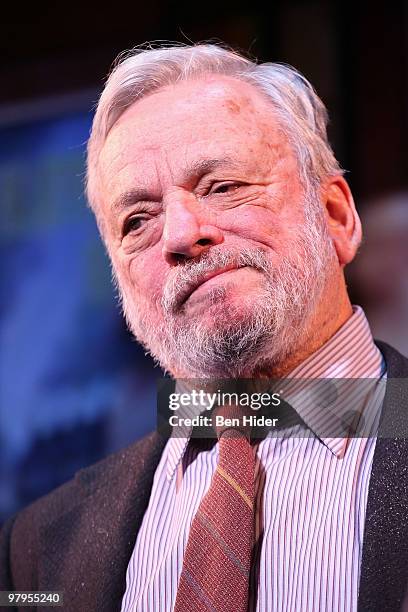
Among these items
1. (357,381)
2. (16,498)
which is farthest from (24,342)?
(357,381)

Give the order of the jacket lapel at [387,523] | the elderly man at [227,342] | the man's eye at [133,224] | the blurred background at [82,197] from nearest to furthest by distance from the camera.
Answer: the jacket lapel at [387,523]
the elderly man at [227,342]
the man's eye at [133,224]
the blurred background at [82,197]

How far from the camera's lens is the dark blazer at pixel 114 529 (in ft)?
2.89

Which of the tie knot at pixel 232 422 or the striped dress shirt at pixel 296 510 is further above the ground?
the tie knot at pixel 232 422

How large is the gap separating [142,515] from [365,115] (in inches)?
40.6

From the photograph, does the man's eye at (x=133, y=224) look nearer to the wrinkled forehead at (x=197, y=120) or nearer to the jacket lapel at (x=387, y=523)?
the wrinkled forehead at (x=197, y=120)

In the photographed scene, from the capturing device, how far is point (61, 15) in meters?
1.83

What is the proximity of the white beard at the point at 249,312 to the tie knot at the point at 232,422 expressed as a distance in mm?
54

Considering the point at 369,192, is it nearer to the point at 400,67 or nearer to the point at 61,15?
the point at 400,67

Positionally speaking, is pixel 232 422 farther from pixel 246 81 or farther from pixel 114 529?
pixel 246 81

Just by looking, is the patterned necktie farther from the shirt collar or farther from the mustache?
the mustache

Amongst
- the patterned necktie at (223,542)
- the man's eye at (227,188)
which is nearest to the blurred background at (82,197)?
the man's eye at (227,188)

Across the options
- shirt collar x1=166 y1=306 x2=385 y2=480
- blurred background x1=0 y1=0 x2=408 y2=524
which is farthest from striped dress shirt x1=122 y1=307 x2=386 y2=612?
blurred background x1=0 y1=0 x2=408 y2=524

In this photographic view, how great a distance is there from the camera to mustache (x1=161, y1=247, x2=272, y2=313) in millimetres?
1066

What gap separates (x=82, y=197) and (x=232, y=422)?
83 cm
